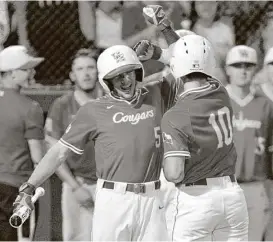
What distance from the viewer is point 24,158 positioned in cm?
550

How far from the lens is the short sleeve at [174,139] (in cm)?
395

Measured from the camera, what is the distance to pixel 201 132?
4.03 meters

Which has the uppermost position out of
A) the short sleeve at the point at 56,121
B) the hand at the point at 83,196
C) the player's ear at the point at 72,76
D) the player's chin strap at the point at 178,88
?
the player's ear at the point at 72,76

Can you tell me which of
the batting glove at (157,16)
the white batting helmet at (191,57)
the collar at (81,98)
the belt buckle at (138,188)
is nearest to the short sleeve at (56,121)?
the collar at (81,98)

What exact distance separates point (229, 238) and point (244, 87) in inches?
76.8

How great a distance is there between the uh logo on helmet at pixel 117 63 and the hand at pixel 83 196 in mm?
1342

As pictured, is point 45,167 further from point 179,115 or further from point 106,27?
point 106,27

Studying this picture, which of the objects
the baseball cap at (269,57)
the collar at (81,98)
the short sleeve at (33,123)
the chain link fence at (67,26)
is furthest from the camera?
the chain link fence at (67,26)

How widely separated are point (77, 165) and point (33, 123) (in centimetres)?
55

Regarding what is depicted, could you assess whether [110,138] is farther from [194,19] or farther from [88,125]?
[194,19]

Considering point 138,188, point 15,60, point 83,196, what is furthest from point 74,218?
point 138,188

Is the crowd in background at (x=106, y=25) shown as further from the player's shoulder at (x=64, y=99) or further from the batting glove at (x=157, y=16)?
the batting glove at (x=157, y=16)

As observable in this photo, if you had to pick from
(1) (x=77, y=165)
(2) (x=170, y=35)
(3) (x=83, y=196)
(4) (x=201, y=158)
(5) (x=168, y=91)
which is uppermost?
(2) (x=170, y=35)

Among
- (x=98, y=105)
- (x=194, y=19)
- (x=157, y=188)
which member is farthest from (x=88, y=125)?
(x=194, y=19)
